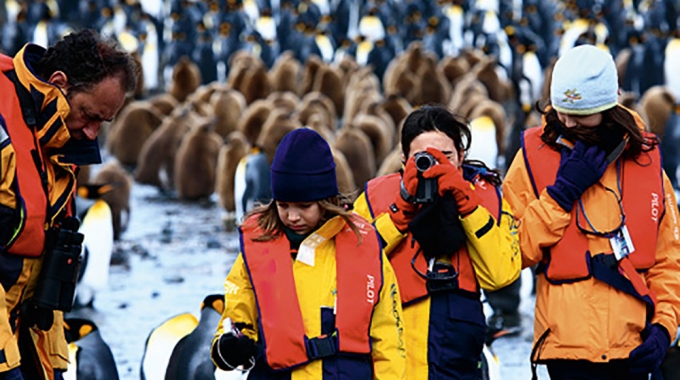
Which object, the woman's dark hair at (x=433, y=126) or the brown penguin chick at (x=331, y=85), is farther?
the brown penguin chick at (x=331, y=85)

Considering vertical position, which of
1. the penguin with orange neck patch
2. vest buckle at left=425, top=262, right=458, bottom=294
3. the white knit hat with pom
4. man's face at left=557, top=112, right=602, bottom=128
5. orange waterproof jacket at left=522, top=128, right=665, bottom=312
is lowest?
the penguin with orange neck patch

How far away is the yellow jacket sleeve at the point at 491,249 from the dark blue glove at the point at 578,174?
0.14 meters

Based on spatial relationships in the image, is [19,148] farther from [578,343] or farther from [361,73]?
[361,73]

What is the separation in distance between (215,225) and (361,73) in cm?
666

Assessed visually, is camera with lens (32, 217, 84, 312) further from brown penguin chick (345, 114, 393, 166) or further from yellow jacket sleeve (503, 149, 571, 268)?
brown penguin chick (345, 114, 393, 166)

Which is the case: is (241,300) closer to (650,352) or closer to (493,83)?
(650,352)

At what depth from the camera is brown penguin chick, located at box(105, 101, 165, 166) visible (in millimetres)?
12164

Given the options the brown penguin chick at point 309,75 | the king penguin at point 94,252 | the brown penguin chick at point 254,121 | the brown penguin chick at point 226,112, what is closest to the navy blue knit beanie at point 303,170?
the king penguin at point 94,252

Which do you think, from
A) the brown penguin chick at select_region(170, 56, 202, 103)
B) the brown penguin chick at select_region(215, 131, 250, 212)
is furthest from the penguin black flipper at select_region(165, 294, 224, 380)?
the brown penguin chick at select_region(170, 56, 202, 103)

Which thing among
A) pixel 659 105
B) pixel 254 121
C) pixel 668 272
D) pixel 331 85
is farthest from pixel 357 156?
pixel 668 272

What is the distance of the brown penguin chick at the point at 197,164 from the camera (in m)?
10.3

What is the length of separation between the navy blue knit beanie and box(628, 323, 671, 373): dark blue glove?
0.79m

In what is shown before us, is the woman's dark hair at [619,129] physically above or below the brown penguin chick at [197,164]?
above

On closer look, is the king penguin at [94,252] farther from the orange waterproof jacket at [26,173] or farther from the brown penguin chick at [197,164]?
the orange waterproof jacket at [26,173]
